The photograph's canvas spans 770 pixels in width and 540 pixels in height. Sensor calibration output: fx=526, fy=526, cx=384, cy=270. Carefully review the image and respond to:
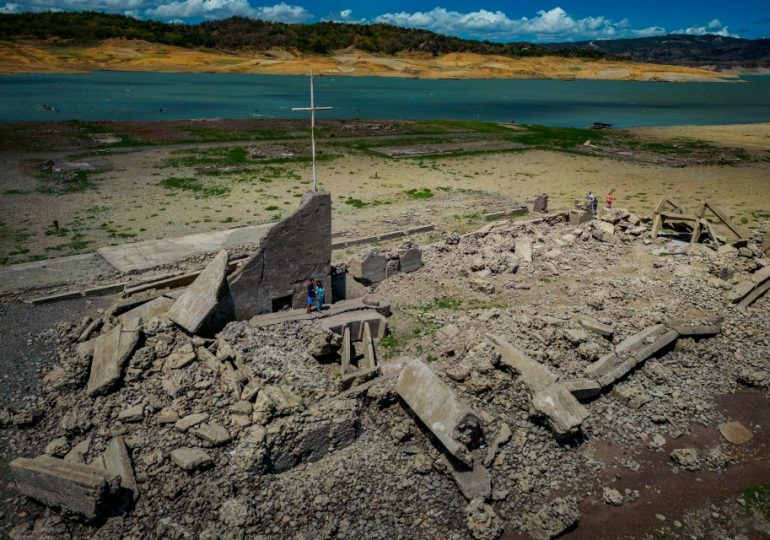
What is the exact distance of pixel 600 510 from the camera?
8578mm

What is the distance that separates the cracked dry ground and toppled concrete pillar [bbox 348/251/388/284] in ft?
7.80

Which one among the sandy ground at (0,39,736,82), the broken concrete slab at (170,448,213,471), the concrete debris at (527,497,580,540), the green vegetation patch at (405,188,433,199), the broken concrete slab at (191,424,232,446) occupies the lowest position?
the concrete debris at (527,497,580,540)

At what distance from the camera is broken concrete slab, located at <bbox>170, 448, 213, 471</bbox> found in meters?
8.25

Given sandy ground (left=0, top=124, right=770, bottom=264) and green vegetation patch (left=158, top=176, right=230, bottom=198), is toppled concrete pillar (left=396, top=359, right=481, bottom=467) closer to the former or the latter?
sandy ground (left=0, top=124, right=770, bottom=264)

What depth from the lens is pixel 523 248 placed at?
1817 centimetres

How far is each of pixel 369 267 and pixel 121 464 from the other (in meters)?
9.27

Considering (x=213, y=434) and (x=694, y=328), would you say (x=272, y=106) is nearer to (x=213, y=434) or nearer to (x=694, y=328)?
(x=694, y=328)

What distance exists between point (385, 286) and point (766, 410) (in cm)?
983

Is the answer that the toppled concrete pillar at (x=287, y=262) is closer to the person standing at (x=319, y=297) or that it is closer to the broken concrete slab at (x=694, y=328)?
the person standing at (x=319, y=297)

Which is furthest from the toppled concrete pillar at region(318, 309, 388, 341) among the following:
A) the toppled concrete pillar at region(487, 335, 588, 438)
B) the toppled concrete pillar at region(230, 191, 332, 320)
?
the toppled concrete pillar at region(487, 335, 588, 438)

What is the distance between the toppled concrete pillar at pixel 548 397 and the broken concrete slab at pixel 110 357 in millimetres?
7477

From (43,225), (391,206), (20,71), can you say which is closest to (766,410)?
(391,206)

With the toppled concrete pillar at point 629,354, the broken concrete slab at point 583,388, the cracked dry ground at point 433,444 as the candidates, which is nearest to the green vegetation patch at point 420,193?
the cracked dry ground at point 433,444

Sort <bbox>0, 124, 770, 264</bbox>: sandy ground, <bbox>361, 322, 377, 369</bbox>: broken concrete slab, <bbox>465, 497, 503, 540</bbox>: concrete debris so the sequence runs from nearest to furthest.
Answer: <bbox>465, 497, 503, 540</bbox>: concrete debris → <bbox>361, 322, 377, 369</bbox>: broken concrete slab → <bbox>0, 124, 770, 264</bbox>: sandy ground
